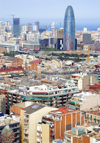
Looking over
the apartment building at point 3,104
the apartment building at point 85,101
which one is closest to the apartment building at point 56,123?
the apartment building at point 85,101

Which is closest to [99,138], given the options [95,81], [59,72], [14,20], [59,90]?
[59,90]

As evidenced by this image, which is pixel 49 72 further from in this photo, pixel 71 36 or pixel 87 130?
pixel 71 36

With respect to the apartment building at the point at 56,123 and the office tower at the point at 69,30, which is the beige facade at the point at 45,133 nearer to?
the apartment building at the point at 56,123

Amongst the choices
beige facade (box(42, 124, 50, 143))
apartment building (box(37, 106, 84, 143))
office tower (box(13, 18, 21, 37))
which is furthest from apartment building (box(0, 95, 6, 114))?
office tower (box(13, 18, 21, 37))

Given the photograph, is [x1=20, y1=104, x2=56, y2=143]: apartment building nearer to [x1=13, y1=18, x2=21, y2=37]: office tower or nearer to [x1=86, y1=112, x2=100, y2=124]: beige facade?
[x1=86, y1=112, x2=100, y2=124]: beige facade

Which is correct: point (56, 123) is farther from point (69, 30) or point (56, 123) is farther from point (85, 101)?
point (69, 30)

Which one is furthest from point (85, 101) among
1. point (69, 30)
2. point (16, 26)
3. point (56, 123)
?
point (16, 26)
